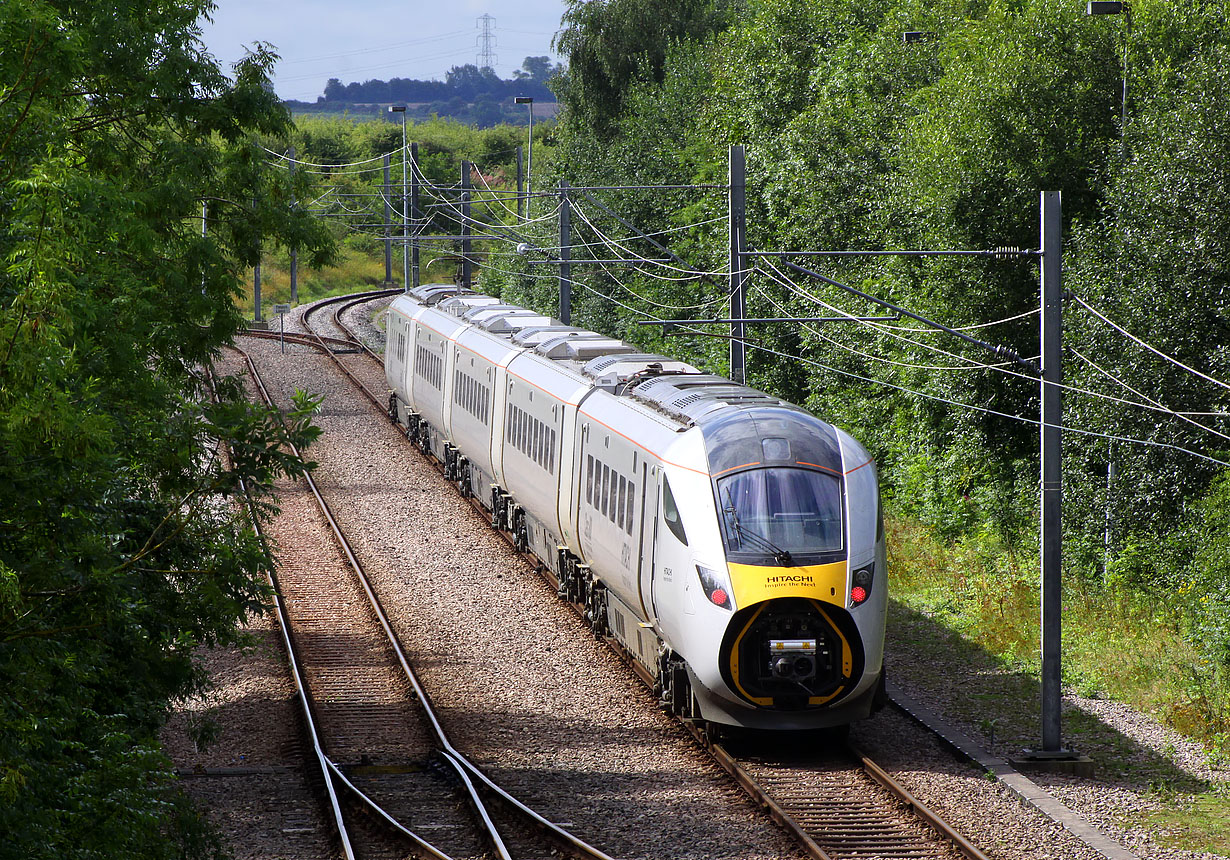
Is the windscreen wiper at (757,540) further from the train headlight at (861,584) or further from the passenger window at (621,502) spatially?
the passenger window at (621,502)

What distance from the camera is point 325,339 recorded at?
50375 mm

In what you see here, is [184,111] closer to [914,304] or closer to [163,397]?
[163,397]

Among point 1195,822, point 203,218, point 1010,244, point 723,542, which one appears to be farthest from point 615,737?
point 1010,244

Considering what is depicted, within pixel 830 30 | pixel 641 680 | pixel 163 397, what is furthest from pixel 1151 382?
pixel 830 30

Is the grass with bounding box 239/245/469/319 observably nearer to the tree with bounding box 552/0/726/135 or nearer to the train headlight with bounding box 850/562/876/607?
the tree with bounding box 552/0/726/135

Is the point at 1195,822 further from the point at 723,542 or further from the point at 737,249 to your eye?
the point at 737,249

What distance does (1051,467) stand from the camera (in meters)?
13.3

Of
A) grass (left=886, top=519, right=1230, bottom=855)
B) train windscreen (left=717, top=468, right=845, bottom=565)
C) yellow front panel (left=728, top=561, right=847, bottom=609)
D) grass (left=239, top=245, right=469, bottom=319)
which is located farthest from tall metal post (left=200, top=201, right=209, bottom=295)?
grass (left=239, top=245, right=469, bottom=319)

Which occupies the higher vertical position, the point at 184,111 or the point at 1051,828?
the point at 184,111

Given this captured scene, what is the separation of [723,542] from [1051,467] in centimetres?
334

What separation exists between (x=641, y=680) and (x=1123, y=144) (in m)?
11.5

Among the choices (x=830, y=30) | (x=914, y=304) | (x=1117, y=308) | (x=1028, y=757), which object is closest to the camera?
(x=1028, y=757)

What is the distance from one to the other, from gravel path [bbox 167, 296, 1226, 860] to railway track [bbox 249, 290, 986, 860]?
230 millimetres

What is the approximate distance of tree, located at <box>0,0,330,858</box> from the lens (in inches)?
264
